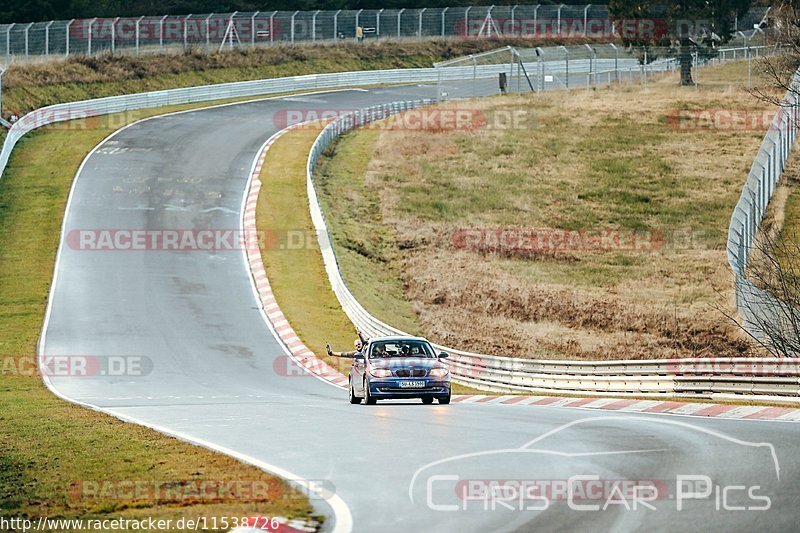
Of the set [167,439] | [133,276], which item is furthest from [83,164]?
[167,439]

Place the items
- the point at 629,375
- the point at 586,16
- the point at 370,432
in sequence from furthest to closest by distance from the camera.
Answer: the point at 586,16
the point at 629,375
the point at 370,432

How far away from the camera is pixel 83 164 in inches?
2133

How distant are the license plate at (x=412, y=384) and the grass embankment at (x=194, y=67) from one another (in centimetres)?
4411

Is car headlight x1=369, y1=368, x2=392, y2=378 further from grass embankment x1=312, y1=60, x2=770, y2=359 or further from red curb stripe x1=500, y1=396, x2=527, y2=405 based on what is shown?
grass embankment x1=312, y1=60, x2=770, y2=359

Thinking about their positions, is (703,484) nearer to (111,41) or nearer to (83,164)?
(83,164)

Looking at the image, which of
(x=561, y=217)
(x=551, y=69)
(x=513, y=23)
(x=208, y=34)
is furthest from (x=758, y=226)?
(x=513, y=23)

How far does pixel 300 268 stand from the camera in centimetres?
4291

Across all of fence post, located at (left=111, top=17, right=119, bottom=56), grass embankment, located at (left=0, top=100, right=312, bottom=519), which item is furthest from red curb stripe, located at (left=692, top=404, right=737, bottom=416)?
fence post, located at (left=111, top=17, right=119, bottom=56)

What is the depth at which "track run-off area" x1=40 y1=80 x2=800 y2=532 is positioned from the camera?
11.0 m

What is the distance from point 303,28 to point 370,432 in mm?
73081

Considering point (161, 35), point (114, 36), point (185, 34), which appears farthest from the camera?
point (185, 34)

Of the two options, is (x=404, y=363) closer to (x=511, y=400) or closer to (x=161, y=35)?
(x=511, y=400)

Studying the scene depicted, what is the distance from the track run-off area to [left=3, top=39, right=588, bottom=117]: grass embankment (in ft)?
75.4

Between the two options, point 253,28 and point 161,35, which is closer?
point 161,35
